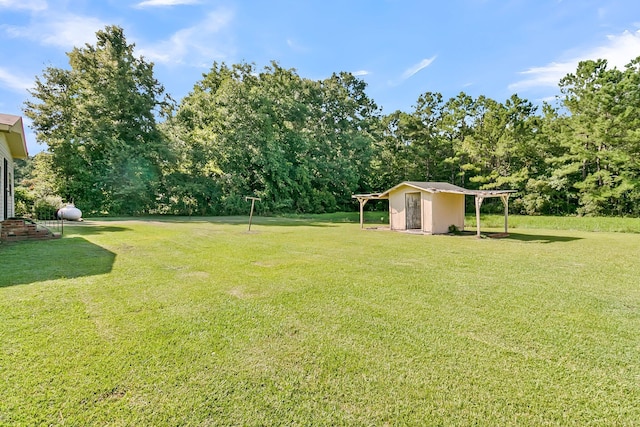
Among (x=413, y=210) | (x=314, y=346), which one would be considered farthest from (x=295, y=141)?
(x=314, y=346)

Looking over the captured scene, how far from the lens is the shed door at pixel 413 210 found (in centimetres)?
1327

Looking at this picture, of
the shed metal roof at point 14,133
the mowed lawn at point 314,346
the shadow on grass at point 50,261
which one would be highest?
the shed metal roof at point 14,133

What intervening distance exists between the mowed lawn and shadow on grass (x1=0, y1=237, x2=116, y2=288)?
0.20 feet

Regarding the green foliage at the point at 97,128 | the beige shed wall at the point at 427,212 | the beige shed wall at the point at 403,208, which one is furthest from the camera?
the green foliage at the point at 97,128

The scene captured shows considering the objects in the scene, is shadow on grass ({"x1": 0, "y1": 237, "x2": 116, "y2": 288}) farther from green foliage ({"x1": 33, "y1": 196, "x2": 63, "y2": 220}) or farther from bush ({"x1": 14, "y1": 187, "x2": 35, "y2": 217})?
bush ({"x1": 14, "y1": 187, "x2": 35, "y2": 217})

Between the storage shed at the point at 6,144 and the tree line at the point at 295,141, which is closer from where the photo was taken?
the storage shed at the point at 6,144

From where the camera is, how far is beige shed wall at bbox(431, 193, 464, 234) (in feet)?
39.8

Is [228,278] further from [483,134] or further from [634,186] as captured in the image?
[483,134]

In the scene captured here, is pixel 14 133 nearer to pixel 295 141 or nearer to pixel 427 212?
pixel 427 212

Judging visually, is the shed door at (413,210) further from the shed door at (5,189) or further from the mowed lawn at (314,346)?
the shed door at (5,189)

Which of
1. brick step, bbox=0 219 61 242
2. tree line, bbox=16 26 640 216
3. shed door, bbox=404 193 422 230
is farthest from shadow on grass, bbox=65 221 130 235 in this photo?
shed door, bbox=404 193 422 230

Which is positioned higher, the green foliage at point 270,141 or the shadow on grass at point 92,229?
the green foliage at point 270,141

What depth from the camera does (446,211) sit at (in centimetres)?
1258

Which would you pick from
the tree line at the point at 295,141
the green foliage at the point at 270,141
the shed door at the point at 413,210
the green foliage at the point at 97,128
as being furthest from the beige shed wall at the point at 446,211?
the green foliage at the point at 97,128
